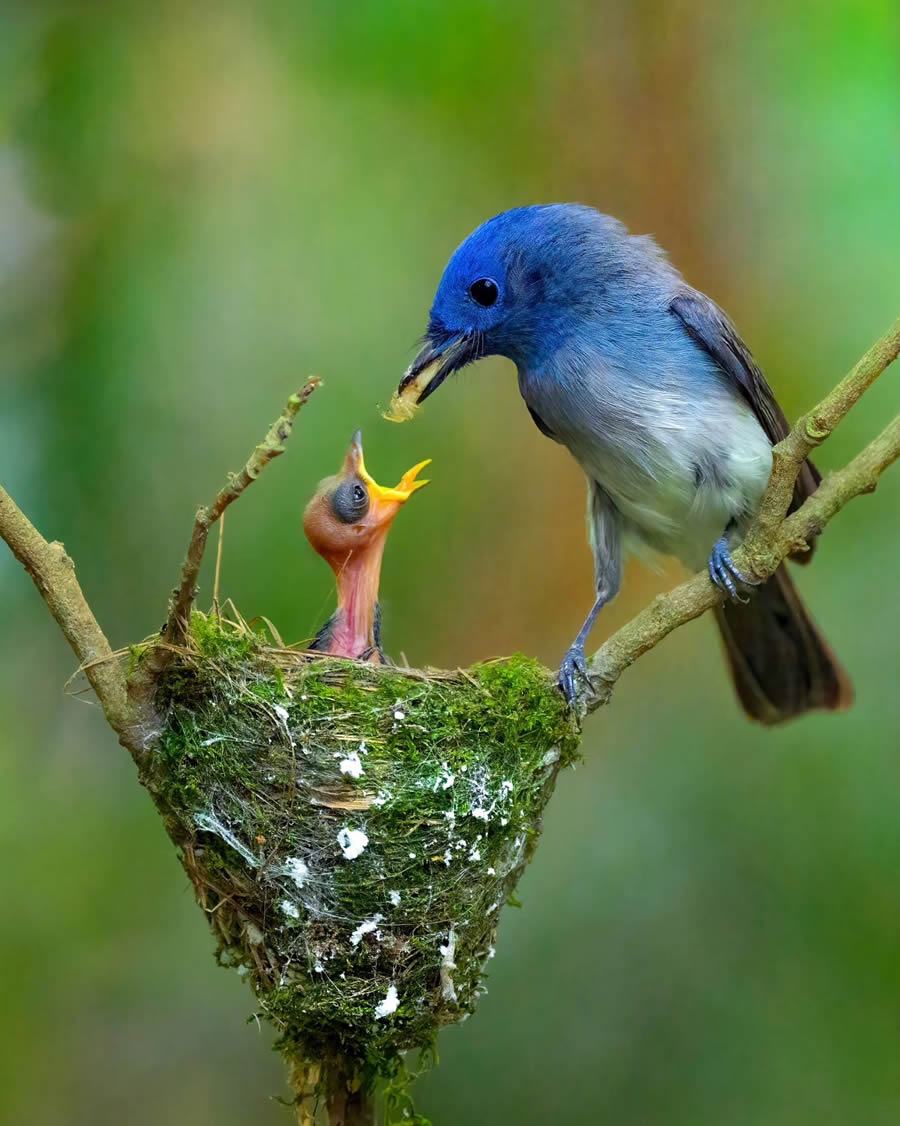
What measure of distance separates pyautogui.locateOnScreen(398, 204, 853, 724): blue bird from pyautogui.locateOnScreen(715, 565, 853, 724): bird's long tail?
0.32 m

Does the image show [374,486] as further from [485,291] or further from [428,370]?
[485,291]

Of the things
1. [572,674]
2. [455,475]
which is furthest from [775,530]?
[455,475]

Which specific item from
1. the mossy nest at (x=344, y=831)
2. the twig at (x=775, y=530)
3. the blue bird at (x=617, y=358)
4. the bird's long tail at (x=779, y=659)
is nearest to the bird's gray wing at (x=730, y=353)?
the blue bird at (x=617, y=358)

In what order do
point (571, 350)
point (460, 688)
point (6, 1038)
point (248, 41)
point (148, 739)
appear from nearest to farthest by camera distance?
point (148, 739) < point (460, 688) < point (571, 350) < point (6, 1038) < point (248, 41)

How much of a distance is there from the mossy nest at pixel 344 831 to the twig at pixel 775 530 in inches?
11.3

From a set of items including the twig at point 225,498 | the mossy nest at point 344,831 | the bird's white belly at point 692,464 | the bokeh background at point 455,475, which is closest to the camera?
the twig at point 225,498

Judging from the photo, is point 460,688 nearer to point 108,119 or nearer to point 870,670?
point 870,670

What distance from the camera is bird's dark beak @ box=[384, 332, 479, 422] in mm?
3445

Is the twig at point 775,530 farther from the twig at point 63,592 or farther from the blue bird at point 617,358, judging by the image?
the twig at point 63,592

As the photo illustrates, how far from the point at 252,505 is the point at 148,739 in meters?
1.72

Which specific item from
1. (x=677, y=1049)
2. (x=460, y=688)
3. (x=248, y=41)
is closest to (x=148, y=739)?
(x=460, y=688)

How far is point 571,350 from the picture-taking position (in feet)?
11.4

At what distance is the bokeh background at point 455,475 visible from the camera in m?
4.17

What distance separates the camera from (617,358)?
11.3 feet
